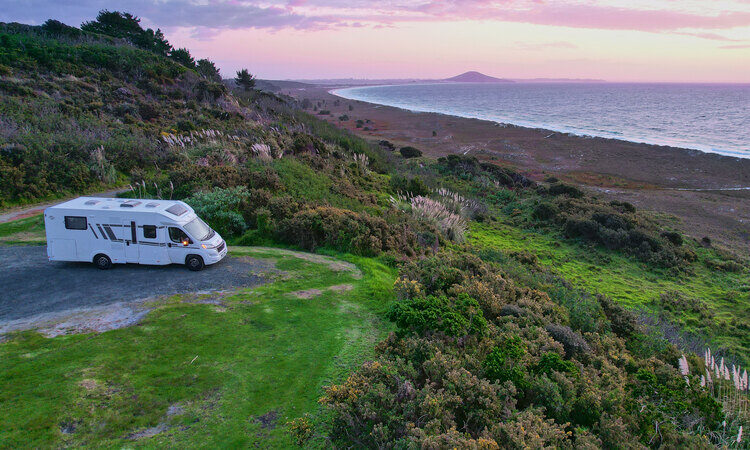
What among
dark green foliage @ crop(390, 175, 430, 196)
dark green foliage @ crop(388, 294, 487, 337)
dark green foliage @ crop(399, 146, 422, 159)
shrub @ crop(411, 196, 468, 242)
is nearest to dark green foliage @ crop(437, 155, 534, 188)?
dark green foliage @ crop(399, 146, 422, 159)

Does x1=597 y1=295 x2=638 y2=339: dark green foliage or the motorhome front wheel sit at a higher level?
the motorhome front wheel

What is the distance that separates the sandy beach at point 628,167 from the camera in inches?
1019

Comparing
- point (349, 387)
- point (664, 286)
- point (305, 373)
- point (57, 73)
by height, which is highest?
point (57, 73)

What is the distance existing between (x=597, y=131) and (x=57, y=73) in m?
69.5

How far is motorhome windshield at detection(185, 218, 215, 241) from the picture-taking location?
36.4 ft

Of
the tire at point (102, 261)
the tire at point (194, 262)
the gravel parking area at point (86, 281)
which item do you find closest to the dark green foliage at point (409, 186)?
the gravel parking area at point (86, 281)

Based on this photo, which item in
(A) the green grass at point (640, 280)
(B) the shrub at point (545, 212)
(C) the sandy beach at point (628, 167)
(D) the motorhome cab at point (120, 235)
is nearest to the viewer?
(D) the motorhome cab at point (120, 235)

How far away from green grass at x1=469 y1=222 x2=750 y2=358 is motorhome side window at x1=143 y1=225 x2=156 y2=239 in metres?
12.6

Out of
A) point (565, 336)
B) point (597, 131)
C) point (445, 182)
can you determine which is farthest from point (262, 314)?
point (597, 131)

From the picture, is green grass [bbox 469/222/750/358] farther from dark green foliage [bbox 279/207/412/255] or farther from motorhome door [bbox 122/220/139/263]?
motorhome door [bbox 122/220/139/263]

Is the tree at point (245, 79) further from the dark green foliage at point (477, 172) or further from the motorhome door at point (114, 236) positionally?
the motorhome door at point (114, 236)

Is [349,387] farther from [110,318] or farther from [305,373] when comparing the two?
[110,318]

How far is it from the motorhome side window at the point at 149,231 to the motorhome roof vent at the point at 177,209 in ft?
2.09

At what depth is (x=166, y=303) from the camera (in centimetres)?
912
